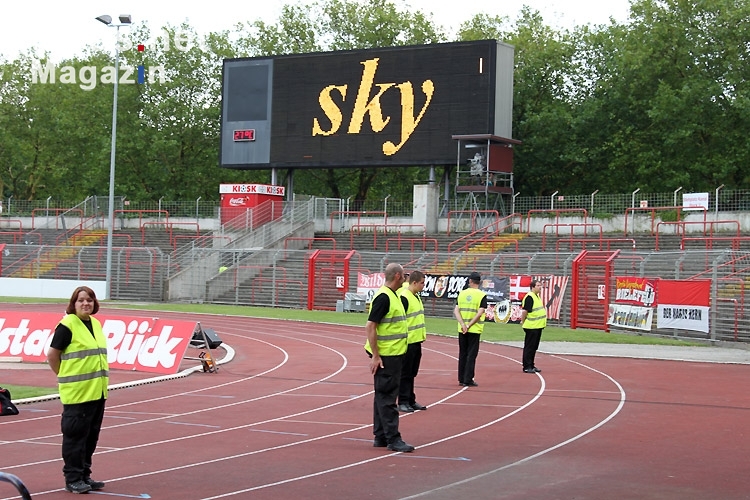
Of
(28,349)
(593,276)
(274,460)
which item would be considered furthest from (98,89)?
(274,460)

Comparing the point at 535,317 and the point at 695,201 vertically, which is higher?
the point at 695,201

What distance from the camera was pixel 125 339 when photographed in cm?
2061

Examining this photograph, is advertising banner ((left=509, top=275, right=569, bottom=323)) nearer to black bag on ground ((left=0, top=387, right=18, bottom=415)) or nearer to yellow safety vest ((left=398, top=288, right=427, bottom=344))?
yellow safety vest ((left=398, top=288, right=427, bottom=344))

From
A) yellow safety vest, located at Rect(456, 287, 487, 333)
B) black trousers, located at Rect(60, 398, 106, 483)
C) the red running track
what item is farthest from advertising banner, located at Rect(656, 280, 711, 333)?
black trousers, located at Rect(60, 398, 106, 483)

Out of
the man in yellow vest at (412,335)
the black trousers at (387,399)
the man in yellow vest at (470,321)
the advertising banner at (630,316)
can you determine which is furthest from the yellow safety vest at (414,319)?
the advertising banner at (630,316)

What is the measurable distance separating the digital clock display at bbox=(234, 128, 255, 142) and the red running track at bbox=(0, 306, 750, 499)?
32770 millimetres

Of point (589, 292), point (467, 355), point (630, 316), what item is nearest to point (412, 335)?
point (467, 355)

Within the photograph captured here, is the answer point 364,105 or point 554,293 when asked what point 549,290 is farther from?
point 364,105

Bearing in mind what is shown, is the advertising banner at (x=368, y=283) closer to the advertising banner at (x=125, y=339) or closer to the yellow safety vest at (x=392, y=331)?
the advertising banner at (x=125, y=339)

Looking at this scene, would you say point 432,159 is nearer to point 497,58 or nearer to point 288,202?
point 497,58

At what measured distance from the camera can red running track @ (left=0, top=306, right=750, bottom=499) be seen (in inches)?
390

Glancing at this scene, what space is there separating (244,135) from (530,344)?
116 ft

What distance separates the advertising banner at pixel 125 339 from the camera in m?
19.9

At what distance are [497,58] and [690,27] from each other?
17880 millimetres
